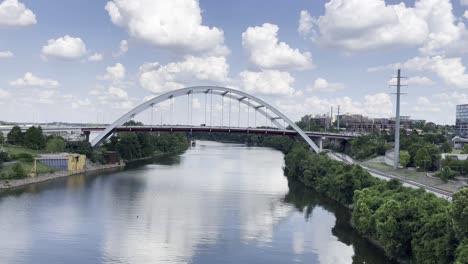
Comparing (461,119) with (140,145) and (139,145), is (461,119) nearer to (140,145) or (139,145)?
(140,145)

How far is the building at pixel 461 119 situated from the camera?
193 feet

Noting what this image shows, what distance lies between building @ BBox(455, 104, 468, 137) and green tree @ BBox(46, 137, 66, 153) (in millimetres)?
46570

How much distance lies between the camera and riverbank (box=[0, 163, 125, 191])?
2352 cm

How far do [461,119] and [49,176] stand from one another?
52480mm

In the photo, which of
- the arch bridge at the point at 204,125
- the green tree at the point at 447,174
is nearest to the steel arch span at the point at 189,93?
the arch bridge at the point at 204,125

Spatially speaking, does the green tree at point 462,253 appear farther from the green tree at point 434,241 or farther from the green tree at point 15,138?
the green tree at point 15,138

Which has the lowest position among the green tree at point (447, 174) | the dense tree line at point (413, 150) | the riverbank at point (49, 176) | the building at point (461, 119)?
the riverbank at point (49, 176)

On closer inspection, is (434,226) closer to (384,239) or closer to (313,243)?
(384,239)

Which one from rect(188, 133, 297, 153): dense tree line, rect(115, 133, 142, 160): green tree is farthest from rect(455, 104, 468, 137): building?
rect(115, 133, 142, 160): green tree

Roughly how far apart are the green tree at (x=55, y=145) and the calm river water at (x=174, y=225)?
630 cm

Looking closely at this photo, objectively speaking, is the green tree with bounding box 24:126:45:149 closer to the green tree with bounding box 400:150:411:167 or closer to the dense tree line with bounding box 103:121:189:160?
the dense tree line with bounding box 103:121:189:160

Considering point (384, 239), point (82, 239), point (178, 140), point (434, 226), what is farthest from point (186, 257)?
point (178, 140)

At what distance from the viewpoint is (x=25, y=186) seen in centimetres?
2409

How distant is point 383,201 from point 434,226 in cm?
334
